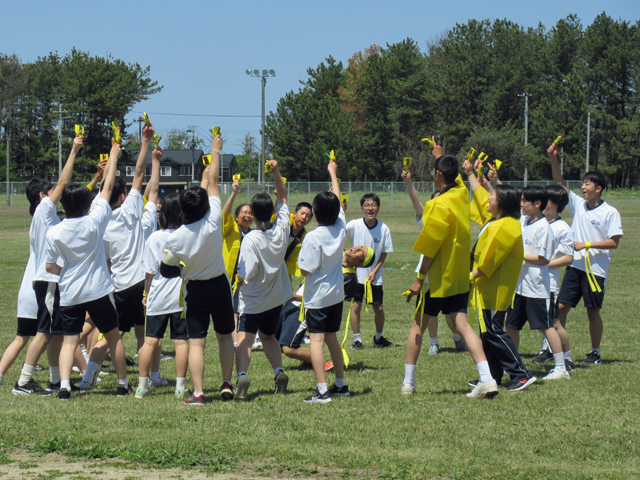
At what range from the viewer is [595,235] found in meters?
7.25

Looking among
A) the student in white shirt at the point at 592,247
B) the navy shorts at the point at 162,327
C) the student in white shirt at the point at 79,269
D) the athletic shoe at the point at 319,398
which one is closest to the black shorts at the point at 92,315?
the student in white shirt at the point at 79,269

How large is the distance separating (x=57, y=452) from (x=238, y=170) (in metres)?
122

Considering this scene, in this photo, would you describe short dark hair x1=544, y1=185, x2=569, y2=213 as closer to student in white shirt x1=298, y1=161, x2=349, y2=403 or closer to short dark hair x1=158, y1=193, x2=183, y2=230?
student in white shirt x1=298, y1=161, x2=349, y2=403

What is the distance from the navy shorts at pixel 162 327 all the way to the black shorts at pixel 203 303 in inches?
11.0

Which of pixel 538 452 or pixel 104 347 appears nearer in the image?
pixel 538 452

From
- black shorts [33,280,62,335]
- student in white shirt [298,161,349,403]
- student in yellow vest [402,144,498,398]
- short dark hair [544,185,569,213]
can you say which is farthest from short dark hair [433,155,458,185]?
black shorts [33,280,62,335]

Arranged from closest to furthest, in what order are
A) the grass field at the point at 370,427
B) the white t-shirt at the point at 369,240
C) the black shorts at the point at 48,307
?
1. the grass field at the point at 370,427
2. the black shorts at the point at 48,307
3. the white t-shirt at the point at 369,240

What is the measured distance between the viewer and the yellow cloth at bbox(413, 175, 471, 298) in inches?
220

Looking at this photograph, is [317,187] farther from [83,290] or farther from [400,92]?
[83,290]

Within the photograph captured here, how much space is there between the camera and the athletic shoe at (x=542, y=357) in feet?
24.0

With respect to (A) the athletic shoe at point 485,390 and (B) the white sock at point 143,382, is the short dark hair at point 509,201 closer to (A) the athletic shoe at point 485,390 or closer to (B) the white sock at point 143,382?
(A) the athletic shoe at point 485,390

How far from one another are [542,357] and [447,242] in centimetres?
260

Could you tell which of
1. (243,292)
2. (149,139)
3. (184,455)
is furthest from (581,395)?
(149,139)

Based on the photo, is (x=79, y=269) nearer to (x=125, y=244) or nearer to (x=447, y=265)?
(x=125, y=244)
